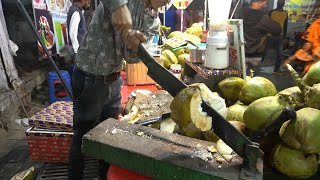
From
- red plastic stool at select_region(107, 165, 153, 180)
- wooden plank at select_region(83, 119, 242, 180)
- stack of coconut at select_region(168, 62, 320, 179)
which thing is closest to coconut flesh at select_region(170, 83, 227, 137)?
stack of coconut at select_region(168, 62, 320, 179)

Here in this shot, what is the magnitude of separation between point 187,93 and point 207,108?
16 cm

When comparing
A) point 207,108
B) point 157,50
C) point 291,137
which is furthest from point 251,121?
point 157,50

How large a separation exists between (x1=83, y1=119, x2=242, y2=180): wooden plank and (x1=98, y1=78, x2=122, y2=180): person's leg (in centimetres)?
74

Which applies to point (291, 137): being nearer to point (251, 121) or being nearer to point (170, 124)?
point (251, 121)

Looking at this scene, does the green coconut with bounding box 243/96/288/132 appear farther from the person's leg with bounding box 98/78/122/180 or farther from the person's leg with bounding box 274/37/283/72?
the person's leg with bounding box 274/37/283/72

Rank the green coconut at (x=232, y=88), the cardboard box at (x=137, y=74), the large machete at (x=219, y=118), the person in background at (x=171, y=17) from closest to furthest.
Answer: the large machete at (x=219, y=118)
the green coconut at (x=232, y=88)
the cardboard box at (x=137, y=74)
the person in background at (x=171, y=17)

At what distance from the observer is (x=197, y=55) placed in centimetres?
320

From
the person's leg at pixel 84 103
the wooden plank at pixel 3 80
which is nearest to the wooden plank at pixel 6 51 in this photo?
the wooden plank at pixel 3 80

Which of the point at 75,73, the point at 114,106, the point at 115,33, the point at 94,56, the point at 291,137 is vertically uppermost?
the point at 115,33

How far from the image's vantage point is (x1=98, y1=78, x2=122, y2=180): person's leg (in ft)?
8.31

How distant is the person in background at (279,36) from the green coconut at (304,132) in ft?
15.5

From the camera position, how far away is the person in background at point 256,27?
6410mm

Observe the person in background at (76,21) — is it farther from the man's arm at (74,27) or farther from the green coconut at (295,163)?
the green coconut at (295,163)

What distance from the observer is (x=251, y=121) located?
5.54 feet
